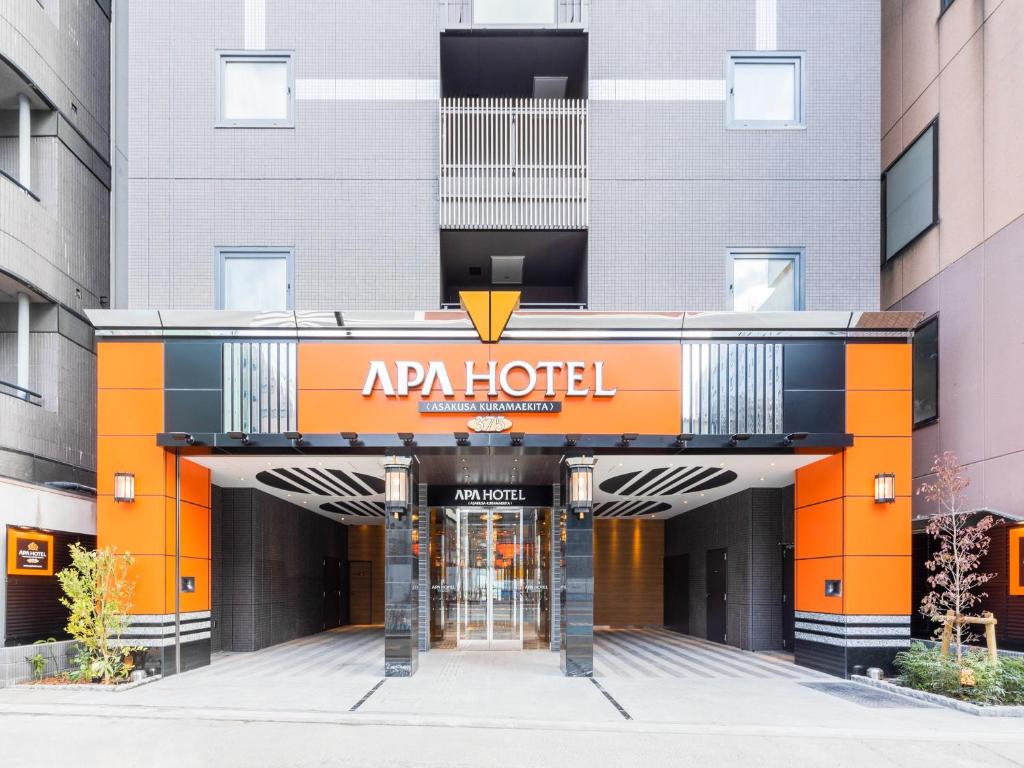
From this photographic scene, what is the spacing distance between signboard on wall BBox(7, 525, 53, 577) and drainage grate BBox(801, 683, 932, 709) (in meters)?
11.2

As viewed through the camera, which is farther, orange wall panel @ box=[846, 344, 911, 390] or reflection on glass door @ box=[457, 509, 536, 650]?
reflection on glass door @ box=[457, 509, 536, 650]

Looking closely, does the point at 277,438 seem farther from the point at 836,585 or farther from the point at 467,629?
the point at 836,585

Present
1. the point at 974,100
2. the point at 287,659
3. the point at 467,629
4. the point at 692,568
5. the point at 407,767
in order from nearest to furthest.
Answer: the point at 407,767 < the point at 974,100 < the point at 287,659 < the point at 467,629 < the point at 692,568

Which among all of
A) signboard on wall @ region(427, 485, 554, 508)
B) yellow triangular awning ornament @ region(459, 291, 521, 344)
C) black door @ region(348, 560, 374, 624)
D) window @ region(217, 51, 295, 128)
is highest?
window @ region(217, 51, 295, 128)

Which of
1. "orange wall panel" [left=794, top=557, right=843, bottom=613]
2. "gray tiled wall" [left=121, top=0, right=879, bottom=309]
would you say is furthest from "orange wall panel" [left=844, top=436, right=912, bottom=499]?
"gray tiled wall" [left=121, top=0, right=879, bottom=309]

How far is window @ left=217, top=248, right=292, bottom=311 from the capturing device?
13711mm

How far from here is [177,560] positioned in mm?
12695

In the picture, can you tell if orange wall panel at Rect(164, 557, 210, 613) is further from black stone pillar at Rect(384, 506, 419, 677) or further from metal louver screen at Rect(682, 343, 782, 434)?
metal louver screen at Rect(682, 343, 782, 434)

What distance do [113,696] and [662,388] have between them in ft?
28.4

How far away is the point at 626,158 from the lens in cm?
1395

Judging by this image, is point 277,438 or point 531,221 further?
point 531,221

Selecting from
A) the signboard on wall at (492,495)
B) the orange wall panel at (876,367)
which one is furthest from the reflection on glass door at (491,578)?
the orange wall panel at (876,367)

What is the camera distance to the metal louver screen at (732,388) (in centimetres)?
1276

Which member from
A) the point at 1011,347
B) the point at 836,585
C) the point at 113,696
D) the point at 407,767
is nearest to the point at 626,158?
the point at 1011,347
